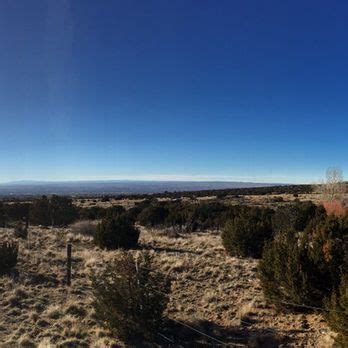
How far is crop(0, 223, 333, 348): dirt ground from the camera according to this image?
814 cm

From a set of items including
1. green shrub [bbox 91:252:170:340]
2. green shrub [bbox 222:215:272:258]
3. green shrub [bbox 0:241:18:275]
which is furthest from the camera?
green shrub [bbox 222:215:272:258]

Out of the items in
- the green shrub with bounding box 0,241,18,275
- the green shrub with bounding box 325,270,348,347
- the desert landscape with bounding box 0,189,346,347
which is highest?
the green shrub with bounding box 325,270,348,347

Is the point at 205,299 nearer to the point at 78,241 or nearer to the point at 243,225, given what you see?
the point at 243,225

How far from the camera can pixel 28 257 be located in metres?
16.5

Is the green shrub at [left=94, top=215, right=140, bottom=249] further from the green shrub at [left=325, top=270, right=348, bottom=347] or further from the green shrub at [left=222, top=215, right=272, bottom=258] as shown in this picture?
the green shrub at [left=325, top=270, right=348, bottom=347]

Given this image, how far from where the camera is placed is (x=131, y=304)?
335 inches

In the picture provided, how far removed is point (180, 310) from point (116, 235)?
9980 mm

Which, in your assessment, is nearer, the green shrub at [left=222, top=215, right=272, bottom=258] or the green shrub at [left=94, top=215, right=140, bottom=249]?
the green shrub at [left=222, top=215, right=272, bottom=258]

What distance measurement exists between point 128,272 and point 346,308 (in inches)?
180

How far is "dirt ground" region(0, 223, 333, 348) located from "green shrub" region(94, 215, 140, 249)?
10.7ft

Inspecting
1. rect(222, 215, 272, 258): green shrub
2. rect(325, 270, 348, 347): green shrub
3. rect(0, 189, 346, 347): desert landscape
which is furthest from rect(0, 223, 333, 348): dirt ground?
rect(222, 215, 272, 258): green shrub

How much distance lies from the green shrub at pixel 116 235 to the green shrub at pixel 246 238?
5.05 m

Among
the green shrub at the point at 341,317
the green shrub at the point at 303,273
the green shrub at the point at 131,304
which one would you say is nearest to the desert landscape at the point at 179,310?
the green shrub at the point at 131,304

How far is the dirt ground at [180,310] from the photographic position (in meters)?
8.14
